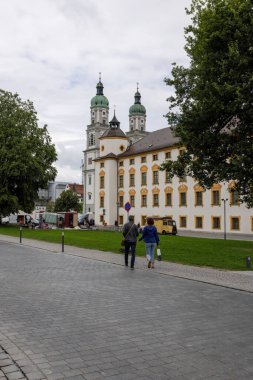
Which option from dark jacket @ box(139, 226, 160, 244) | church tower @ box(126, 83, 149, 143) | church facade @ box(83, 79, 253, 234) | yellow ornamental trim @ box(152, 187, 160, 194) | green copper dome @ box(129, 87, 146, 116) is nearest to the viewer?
dark jacket @ box(139, 226, 160, 244)

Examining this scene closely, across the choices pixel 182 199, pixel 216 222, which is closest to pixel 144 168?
pixel 182 199

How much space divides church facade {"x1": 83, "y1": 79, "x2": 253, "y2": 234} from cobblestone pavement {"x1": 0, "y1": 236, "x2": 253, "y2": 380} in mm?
40218

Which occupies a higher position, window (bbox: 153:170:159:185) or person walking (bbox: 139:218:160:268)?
window (bbox: 153:170:159:185)

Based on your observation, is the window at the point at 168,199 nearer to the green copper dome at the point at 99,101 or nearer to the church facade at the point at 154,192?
the church facade at the point at 154,192

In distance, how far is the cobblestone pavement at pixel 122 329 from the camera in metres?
5.17

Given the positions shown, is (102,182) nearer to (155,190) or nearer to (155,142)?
(155,142)

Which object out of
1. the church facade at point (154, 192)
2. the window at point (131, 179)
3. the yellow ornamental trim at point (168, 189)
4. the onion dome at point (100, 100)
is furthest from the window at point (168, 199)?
the onion dome at point (100, 100)

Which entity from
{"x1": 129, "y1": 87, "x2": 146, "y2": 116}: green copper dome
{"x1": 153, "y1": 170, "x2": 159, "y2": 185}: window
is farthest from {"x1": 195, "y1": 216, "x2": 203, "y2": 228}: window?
{"x1": 129, "y1": 87, "x2": 146, "y2": 116}: green copper dome

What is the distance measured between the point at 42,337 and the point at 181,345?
6.92 ft

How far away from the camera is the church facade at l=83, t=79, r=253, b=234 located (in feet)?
182

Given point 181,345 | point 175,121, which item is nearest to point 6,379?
point 181,345

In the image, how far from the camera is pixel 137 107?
126 metres

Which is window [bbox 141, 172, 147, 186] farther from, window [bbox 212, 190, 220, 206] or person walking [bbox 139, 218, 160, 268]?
person walking [bbox 139, 218, 160, 268]

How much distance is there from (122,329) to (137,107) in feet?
399
